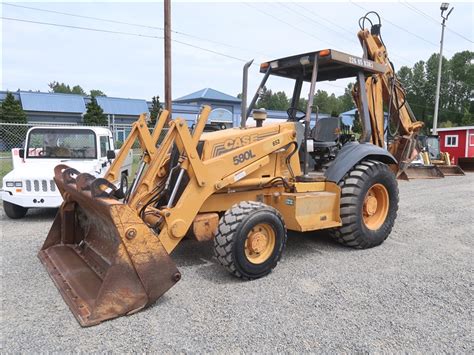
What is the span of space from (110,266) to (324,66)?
3851mm

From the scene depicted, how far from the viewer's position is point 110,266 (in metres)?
3.21

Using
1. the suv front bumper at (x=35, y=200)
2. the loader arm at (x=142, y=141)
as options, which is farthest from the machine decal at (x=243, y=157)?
the suv front bumper at (x=35, y=200)

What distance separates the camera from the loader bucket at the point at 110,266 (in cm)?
320

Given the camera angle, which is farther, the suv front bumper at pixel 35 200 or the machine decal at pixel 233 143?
the suv front bumper at pixel 35 200

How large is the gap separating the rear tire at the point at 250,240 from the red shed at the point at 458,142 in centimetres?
2137

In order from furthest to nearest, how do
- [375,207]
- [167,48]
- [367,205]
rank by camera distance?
[167,48] < [375,207] < [367,205]

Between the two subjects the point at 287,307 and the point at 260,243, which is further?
the point at 260,243

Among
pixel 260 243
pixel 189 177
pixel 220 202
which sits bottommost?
pixel 260 243

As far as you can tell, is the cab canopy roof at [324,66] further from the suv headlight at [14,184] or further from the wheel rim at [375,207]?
the suv headlight at [14,184]

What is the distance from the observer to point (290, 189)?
4.89m

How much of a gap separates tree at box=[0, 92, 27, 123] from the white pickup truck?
2565 centimetres

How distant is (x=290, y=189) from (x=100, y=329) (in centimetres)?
268

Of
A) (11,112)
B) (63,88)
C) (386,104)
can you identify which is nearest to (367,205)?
(386,104)

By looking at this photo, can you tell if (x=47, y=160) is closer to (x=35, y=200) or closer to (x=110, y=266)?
(x=35, y=200)
